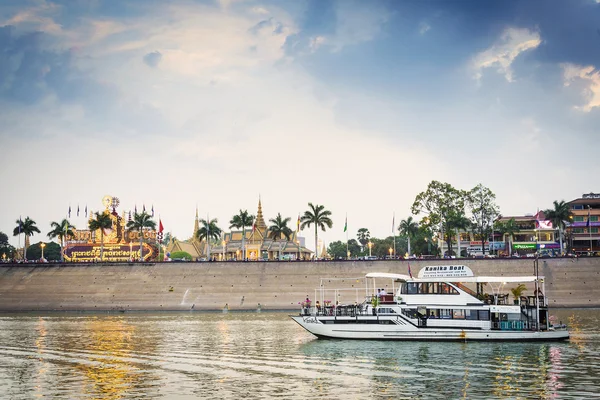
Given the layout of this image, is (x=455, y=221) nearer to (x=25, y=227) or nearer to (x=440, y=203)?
(x=440, y=203)

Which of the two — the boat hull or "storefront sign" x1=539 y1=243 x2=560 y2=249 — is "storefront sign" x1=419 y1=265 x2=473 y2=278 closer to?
the boat hull

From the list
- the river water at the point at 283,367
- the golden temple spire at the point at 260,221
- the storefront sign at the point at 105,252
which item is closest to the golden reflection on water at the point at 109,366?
the river water at the point at 283,367

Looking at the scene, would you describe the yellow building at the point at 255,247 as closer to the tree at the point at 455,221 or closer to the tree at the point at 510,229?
the tree at the point at 455,221

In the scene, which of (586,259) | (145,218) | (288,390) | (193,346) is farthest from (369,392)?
(145,218)

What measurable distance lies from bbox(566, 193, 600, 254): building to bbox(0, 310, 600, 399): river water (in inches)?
4237

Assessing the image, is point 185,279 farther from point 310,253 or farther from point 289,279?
point 310,253

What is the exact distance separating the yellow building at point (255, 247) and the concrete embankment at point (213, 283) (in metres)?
39.7

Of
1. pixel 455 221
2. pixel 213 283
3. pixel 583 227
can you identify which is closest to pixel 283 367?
pixel 213 283

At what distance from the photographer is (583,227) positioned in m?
170

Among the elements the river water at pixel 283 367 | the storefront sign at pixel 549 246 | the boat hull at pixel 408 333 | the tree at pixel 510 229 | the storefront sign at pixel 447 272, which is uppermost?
the tree at pixel 510 229

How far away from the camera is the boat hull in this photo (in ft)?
194

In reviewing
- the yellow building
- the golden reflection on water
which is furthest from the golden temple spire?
the golden reflection on water

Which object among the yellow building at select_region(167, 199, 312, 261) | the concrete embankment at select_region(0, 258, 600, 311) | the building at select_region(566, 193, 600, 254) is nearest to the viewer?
the concrete embankment at select_region(0, 258, 600, 311)

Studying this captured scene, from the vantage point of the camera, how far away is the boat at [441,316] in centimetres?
5988
